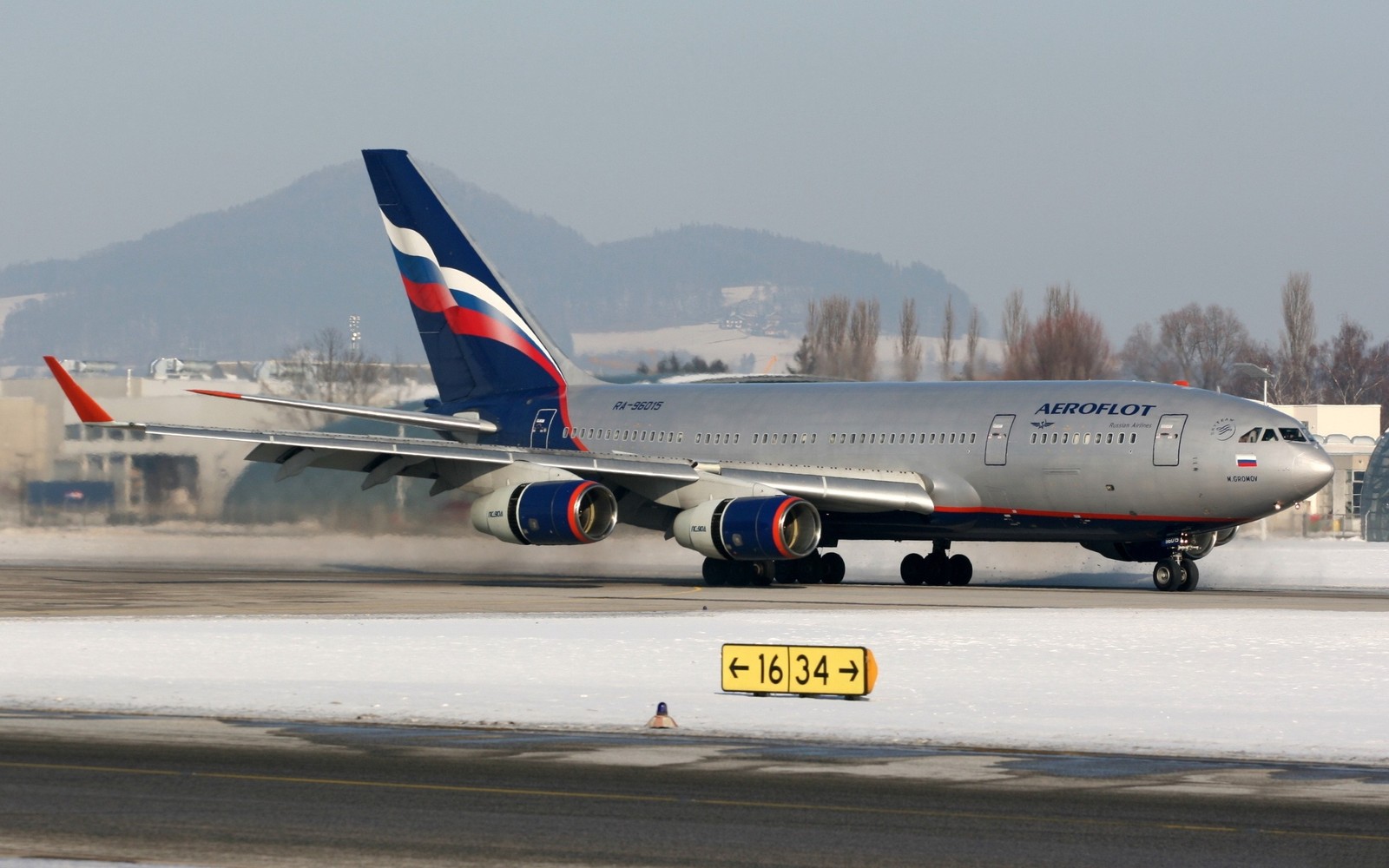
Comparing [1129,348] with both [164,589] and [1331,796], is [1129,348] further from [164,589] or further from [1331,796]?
[1331,796]

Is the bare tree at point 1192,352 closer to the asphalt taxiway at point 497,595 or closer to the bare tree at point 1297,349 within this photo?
the bare tree at point 1297,349

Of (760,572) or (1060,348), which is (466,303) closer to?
(760,572)

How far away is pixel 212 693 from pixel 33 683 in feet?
7.29

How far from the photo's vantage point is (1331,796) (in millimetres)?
12336

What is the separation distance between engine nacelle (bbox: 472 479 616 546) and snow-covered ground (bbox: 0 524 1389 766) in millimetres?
8326

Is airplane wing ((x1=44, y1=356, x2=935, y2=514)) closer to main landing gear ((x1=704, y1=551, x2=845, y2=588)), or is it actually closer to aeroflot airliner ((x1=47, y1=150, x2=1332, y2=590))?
aeroflot airliner ((x1=47, y1=150, x2=1332, y2=590))

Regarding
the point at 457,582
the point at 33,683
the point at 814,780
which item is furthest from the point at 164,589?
the point at 814,780

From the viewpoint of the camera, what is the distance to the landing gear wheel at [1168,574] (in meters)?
35.5

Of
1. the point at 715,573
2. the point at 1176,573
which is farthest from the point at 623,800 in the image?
the point at 715,573

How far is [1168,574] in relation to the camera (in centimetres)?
3553

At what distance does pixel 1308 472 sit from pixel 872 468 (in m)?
8.76

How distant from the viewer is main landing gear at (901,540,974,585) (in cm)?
3984

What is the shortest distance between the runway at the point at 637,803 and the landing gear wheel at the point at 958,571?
25.3 meters

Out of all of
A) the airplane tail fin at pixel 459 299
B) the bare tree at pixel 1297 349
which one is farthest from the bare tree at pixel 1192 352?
the airplane tail fin at pixel 459 299
